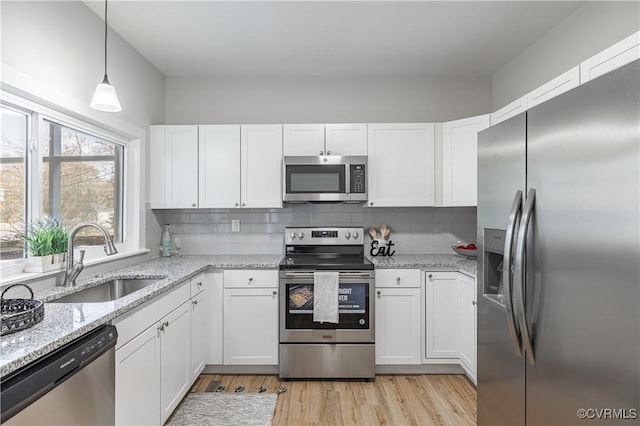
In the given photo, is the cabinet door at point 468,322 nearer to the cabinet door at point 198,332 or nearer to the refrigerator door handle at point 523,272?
the refrigerator door handle at point 523,272

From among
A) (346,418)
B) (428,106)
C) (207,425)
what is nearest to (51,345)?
(207,425)

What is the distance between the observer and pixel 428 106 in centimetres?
339

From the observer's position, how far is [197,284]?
2594mm

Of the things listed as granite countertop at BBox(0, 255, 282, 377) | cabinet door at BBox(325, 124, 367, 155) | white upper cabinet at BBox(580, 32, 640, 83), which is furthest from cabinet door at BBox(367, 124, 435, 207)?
white upper cabinet at BBox(580, 32, 640, 83)

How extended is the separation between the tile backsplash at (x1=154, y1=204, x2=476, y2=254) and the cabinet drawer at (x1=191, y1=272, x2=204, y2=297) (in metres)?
0.73

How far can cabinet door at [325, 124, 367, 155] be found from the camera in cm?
308

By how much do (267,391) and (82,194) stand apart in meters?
1.91

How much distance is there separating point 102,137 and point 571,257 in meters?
2.85

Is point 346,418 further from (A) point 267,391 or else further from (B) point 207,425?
(B) point 207,425

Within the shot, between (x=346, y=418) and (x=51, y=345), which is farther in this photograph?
(x=346, y=418)

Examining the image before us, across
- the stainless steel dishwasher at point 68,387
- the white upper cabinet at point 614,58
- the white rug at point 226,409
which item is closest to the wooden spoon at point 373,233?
the white rug at point 226,409

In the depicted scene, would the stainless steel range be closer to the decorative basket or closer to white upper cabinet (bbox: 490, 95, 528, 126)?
white upper cabinet (bbox: 490, 95, 528, 126)

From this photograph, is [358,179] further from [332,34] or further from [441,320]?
[441,320]

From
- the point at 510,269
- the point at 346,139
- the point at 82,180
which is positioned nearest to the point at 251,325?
the point at 82,180
